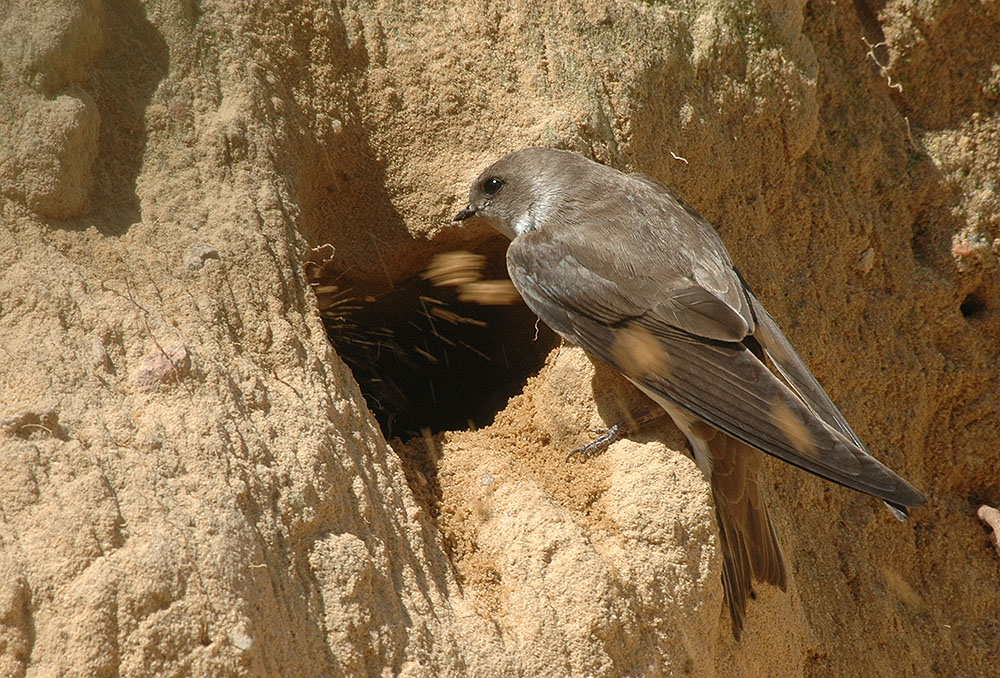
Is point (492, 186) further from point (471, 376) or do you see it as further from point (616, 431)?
point (471, 376)

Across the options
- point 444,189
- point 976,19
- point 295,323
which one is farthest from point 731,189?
point 295,323

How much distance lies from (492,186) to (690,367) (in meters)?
0.88

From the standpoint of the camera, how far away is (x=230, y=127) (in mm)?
2504

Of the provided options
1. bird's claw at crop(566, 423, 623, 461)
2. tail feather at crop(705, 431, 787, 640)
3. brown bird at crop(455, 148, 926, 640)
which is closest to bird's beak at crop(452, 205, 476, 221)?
brown bird at crop(455, 148, 926, 640)

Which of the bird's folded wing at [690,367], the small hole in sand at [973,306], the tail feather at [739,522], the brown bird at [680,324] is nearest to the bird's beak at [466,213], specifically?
the brown bird at [680,324]

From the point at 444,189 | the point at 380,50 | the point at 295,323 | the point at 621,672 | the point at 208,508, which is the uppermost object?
the point at 380,50

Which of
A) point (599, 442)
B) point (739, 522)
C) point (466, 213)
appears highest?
point (466, 213)

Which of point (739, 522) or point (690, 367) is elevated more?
point (690, 367)

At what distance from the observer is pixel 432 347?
3.87m

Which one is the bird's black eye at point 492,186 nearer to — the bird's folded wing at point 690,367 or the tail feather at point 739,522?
the bird's folded wing at point 690,367

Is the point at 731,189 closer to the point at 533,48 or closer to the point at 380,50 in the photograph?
the point at 533,48

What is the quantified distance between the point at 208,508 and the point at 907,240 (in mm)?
2815

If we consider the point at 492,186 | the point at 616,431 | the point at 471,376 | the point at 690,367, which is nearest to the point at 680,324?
the point at 690,367

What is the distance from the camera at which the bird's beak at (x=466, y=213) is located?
2.96 m
